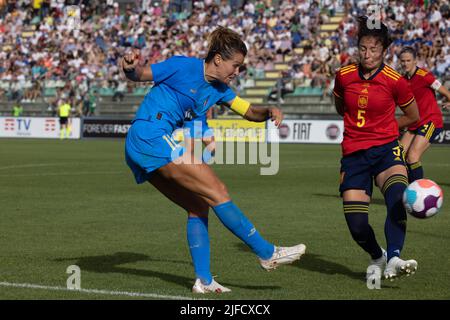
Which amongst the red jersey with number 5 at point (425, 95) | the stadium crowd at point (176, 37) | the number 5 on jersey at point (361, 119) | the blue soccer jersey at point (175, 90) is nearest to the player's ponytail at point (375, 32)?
the number 5 on jersey at point (361, 119)

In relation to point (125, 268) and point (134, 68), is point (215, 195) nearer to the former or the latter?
point (134, 68)

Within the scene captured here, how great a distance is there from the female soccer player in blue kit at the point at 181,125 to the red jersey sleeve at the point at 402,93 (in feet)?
4.12

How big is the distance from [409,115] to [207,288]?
2.61 meters

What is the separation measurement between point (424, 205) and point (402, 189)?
0.24 meters

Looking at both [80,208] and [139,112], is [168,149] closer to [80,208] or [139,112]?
[139,112]

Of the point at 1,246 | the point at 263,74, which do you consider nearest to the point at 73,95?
the point at 263,74

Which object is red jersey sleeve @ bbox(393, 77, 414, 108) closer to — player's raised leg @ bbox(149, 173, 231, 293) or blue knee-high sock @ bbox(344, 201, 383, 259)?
blue knee-high sock @ bbox(344, 201, 383, 259)

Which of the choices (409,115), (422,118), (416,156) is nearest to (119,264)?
(409,115)

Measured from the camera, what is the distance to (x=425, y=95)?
13.4 meters

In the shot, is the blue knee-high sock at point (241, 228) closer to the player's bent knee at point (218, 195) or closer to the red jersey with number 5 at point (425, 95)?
the player's bent knee at point (218, 195)

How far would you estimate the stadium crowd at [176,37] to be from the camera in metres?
37.5

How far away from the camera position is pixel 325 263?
9117mm

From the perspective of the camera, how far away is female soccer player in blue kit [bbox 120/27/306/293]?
282 inches

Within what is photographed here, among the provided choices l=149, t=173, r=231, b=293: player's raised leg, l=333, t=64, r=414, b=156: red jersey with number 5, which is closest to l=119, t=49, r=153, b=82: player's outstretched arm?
l=149, t=173, r=231, b=293: player's raised leg
